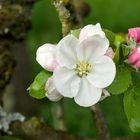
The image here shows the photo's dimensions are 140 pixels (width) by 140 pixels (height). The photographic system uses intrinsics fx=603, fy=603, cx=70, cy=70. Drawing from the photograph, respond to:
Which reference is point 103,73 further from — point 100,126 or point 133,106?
point 100,126

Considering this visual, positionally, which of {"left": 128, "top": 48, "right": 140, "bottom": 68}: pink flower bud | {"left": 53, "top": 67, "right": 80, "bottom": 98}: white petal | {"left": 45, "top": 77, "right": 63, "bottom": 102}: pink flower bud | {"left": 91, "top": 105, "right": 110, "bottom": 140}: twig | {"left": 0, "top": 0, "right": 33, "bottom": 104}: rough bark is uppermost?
{"left": 128, "top": 48, "right": 140, "bottom": 68}: pink flower bud

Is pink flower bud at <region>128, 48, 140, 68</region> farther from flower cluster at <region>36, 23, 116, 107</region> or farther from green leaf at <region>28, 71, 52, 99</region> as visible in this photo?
green leaf at <region>28, 71, 52, 99</region>

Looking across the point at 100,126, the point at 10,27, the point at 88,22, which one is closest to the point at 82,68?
the point at 100,126

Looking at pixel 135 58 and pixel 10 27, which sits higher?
pixel 135 58

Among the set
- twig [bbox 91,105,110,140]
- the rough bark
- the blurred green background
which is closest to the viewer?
twig [bbox 91,105,110,140]

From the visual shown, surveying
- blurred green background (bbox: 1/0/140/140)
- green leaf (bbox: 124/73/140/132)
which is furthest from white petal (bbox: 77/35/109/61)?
blurred green background (bbox: 1/0/140/140)

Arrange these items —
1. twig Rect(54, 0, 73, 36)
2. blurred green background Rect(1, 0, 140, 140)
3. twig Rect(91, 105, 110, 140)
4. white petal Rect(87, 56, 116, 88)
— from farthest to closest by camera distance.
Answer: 1. blurred green background Rect(1, 0, 140, 140)
2. twig Rect(91, 105, 110, 140)
3. twig Rect(54, 0, 73, 36)
4. white petal Rect(87, 56, 116, 88)
